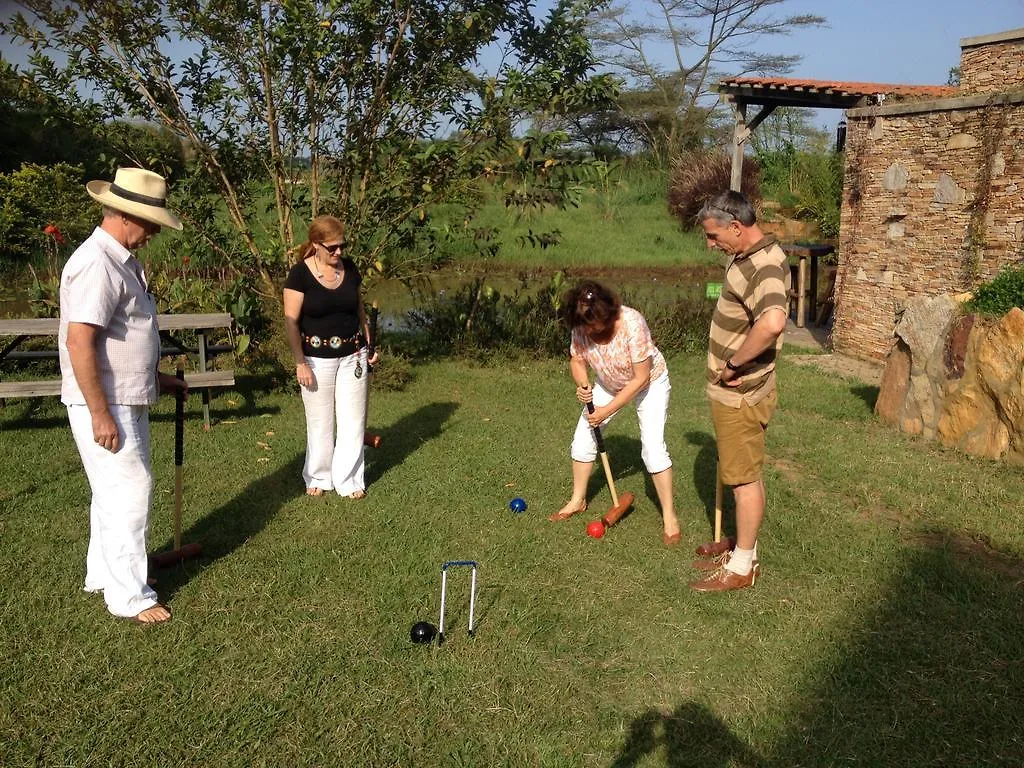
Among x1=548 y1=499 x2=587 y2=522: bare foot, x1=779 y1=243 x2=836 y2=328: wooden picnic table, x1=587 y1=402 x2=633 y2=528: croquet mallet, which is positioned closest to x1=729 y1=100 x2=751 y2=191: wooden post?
x1=779 y1=243 x2=836 y2=328: wooden picnic table

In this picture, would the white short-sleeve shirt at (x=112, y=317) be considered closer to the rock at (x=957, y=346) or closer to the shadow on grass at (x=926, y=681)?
the shadow on grass at (x=926, y=681)

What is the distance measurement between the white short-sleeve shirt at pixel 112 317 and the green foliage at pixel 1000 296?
21.1 ft

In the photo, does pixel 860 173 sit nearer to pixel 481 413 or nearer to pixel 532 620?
pixel 481 413

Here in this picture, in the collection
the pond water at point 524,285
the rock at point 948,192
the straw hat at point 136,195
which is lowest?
the pond water at point 524,285

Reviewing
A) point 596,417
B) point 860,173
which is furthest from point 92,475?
point 860,173

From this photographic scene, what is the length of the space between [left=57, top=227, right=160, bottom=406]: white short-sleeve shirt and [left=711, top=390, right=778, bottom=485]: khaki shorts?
2797 mm

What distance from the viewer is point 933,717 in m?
3.65

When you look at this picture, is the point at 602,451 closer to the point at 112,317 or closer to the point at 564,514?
the point at 564,514

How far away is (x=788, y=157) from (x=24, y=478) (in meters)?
27.3

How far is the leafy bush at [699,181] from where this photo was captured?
86.5 ft

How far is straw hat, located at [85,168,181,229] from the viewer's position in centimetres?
394

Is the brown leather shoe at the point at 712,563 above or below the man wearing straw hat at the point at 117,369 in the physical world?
below

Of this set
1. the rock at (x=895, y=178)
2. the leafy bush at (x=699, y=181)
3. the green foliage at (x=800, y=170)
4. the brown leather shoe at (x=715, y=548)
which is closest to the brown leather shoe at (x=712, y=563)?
the brown leather shoe at (x=715, y=548)

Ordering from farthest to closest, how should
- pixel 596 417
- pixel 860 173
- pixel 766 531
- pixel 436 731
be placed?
pixel 860 173, pixel 766 531, pixel 596 417, pixel 436 731
